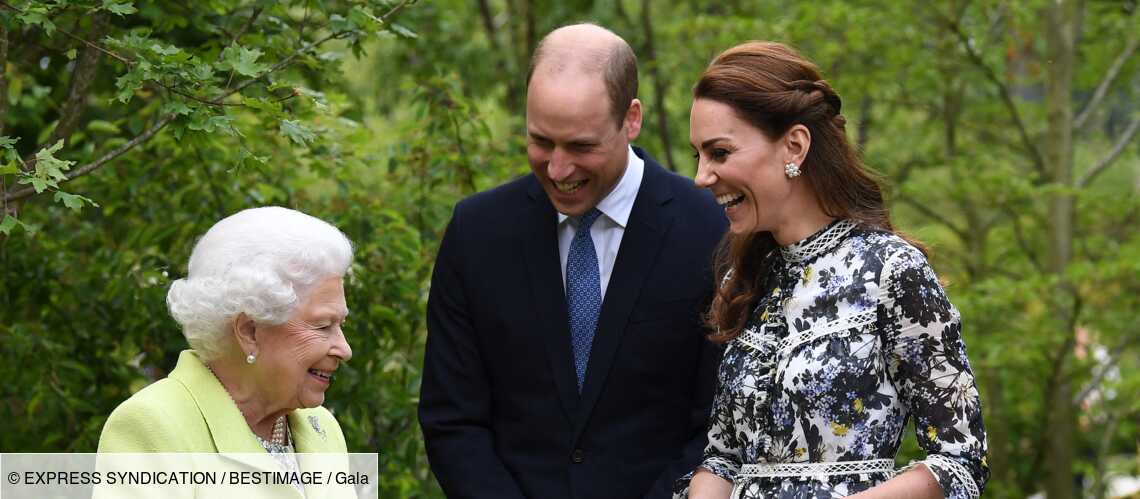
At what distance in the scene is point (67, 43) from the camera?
4.12 metres

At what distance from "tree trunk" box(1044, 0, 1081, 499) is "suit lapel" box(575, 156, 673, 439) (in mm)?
5325

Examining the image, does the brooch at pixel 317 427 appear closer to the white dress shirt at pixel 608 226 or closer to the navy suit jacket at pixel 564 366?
the navy suit jacket at pixel 564 366

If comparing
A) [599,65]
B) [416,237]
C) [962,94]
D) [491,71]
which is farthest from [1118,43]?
[599,65]

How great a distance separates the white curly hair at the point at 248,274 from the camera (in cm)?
284

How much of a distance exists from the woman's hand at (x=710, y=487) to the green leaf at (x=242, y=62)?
4.93 feet

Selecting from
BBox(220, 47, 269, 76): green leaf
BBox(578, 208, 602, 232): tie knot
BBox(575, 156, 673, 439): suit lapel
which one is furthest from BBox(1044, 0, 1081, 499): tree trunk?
BBox(220, 47, 269, 76): green leaf

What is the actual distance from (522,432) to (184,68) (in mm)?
1269

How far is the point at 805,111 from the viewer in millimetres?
2951

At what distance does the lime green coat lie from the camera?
2.72m

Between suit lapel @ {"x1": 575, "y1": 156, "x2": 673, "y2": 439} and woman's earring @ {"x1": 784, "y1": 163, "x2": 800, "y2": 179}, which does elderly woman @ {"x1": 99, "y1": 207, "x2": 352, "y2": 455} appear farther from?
woman's earring @ {"x1": 784, "y1": 163, "x2": 800, "y2": 179}

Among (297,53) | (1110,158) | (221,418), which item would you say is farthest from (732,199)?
(1110,158)

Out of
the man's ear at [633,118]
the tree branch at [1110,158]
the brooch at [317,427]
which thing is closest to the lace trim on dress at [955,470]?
the man's ear at [633,118]

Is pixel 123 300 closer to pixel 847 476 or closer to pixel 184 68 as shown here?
pixel 184 68

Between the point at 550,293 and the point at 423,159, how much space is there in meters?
1.91
